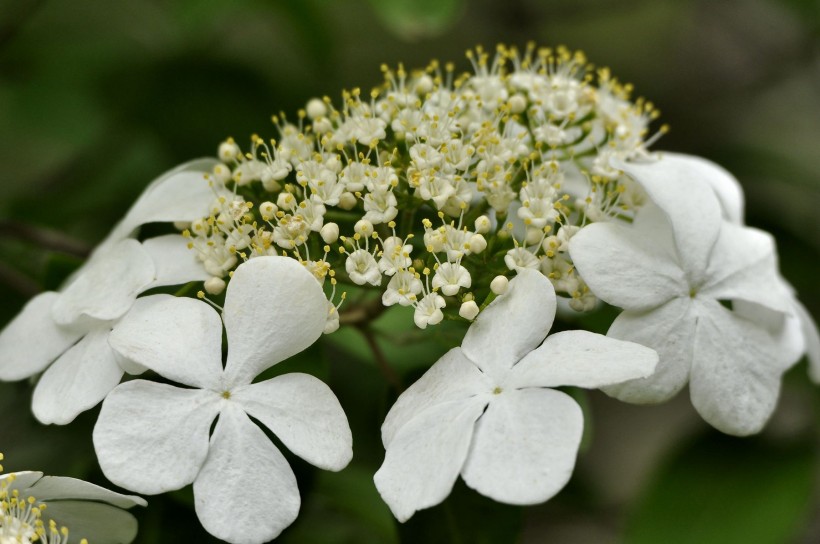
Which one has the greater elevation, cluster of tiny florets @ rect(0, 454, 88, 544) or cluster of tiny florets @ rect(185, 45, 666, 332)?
cluster of tiny florets @ rect(185, 45, 666, 332)

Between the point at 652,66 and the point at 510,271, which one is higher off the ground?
the point at 510,271

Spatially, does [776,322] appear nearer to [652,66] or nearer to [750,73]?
[652,66]

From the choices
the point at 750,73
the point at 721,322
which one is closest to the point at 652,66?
the point at 750,73

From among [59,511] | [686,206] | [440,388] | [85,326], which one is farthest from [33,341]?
[686,206]

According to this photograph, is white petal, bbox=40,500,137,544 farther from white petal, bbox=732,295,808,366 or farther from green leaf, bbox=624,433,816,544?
green leaf, bbox=624,433,816,544

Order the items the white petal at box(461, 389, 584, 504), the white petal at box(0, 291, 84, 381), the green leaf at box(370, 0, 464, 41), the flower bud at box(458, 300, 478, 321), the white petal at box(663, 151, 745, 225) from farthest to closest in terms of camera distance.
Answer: the green leaf at box(370, 0, 464, 41) < the white petal at box(663, 151, 745, 225) < the white petal at box(0, 291, 84, 381) < the flower bud at box(458, 300, 478, 321) < the white petal at box(461, 389, 584, 504)

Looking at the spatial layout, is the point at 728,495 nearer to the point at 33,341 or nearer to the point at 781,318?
the point at 781,318

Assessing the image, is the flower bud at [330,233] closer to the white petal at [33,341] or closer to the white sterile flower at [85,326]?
the white sterile flower at [85,326]

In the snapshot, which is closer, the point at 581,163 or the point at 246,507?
the point at 246,507

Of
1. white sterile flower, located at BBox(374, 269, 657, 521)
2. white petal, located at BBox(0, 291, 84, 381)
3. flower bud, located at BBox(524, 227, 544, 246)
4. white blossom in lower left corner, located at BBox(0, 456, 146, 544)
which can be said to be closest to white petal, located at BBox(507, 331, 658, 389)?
white sterile flower, located at BBox(374, 269, 657, 521)
